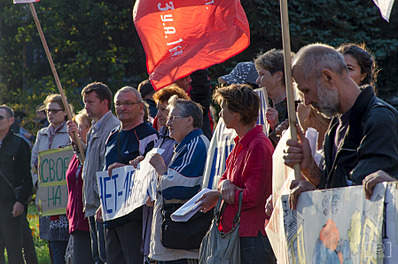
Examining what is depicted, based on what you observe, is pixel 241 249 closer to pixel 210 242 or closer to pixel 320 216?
pixel 210 242

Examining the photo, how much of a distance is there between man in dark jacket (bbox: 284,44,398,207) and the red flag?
297 centimetres

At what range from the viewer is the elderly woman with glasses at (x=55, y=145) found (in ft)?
30.6

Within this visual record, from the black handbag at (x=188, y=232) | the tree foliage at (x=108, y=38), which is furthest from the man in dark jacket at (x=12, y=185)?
the tree foliage at (x=108, y=38)

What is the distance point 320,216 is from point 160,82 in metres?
3.59

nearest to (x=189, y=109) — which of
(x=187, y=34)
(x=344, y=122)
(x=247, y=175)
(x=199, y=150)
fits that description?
(x=199, y=150)

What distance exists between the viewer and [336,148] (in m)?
3.94

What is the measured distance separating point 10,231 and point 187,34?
4872mm

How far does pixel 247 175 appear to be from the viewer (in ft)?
18.2

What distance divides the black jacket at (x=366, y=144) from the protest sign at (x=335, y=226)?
0.15m

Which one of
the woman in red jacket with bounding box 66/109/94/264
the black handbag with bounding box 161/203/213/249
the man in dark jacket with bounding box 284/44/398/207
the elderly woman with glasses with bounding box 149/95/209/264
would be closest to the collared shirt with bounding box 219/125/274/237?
the black handbag with bounding box 161/203/213/249

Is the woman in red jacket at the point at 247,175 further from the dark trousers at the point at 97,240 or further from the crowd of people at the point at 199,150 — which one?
the dark trousers at the point at 97,240

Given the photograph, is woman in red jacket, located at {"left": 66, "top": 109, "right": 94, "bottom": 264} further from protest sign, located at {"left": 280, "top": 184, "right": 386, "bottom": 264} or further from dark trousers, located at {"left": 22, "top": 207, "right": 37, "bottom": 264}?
protest sign, located at {"left": 280, "top": 184, "right": 386, "bottom": 264}

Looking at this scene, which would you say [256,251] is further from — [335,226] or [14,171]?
[14,171]

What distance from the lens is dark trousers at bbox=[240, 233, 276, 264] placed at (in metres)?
5.37
